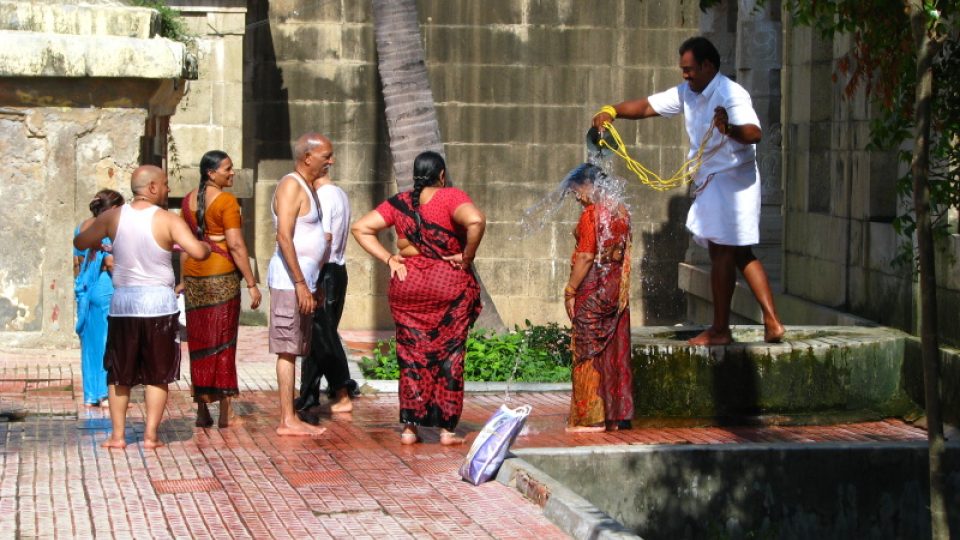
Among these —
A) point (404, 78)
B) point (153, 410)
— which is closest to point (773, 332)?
point (153, 410)

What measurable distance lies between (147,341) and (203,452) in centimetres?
70

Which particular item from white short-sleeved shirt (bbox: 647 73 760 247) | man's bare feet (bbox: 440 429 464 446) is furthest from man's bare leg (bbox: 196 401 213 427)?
white short-sleeved shirt (bbox: 647 73 760 247)

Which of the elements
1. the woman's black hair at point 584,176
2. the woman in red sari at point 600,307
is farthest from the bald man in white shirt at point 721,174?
the woman in red sari at point 600,307

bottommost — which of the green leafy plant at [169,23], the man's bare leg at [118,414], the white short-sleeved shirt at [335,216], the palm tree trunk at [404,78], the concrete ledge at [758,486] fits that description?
the concrete ledge at [758,486]

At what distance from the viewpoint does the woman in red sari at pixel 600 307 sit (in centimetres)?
993

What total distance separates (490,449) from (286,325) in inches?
83.6

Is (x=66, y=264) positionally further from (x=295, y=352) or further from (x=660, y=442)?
(x=660, y=442)

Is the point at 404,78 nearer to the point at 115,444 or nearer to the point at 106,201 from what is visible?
the point at 106,201

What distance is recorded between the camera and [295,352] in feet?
32.9

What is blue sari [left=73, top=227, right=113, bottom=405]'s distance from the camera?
11.2 m

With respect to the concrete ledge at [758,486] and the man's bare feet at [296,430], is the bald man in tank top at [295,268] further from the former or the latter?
the concrete ledge at [758,486]

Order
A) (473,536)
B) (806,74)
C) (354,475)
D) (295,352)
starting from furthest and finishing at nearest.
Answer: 1. (806,74)
2. (295,352)
3. (354,475)
4. (473,536)


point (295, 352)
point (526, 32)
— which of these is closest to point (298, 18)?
point (526, 32)

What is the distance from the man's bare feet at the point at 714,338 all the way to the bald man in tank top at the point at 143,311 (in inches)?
120
